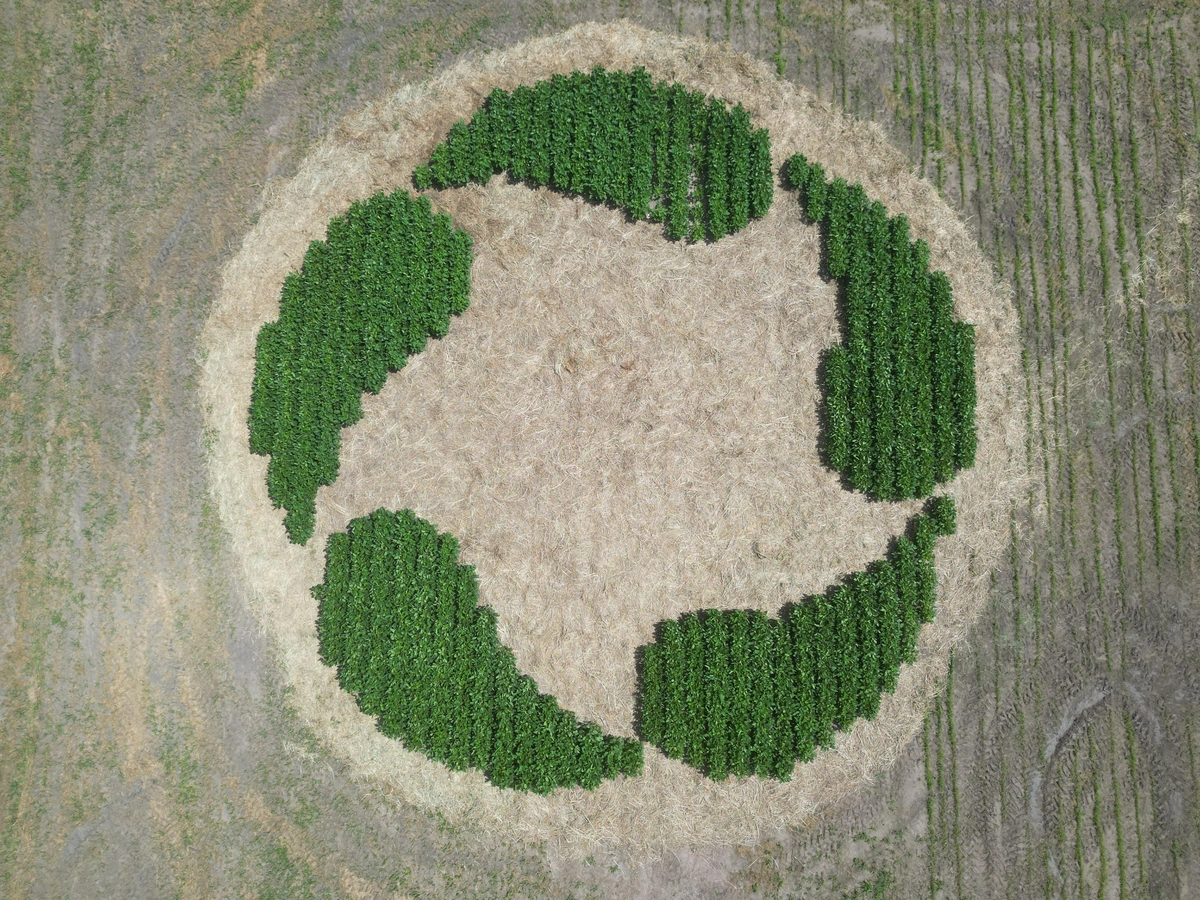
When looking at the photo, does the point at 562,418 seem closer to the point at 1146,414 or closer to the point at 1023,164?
the point at 1023,164

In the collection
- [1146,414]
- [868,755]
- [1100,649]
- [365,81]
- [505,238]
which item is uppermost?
[365,81]

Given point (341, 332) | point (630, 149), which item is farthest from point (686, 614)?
point (630, 149)

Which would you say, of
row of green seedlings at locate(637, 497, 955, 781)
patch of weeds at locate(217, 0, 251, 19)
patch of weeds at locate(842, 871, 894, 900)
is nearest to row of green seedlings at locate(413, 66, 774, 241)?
patch of weeds at locate(217, 0, 251, 19)

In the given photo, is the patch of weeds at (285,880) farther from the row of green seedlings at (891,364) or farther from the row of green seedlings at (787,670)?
the row of green seedlings at (891,364)

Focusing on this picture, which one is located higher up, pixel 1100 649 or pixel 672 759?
pixel 1100 649

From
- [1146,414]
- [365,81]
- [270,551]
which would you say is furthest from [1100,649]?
[365,81]

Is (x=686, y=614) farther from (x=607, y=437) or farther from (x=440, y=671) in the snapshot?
(x=440, y=671)
